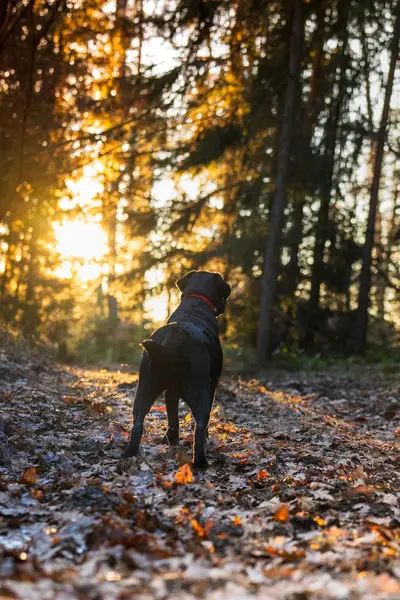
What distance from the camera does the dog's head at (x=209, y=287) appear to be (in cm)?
672

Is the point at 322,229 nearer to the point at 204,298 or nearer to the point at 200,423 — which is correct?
the point at 204,298

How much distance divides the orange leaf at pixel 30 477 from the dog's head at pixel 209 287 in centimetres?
267

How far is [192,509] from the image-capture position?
4.46 metres

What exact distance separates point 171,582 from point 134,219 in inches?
595

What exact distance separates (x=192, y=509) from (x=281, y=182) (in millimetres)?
13141

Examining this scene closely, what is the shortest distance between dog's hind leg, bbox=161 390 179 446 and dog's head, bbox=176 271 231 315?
1.15m

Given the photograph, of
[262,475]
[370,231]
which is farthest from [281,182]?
[262,475]

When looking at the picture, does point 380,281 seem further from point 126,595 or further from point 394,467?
point 126,595

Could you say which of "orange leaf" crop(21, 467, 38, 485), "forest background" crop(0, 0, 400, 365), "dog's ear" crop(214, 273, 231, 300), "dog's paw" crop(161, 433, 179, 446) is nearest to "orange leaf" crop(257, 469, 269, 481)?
"dog's paw" crop(161, 433, 179, 446)

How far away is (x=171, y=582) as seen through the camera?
3109 mm

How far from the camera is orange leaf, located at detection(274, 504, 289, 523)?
423 centimetres

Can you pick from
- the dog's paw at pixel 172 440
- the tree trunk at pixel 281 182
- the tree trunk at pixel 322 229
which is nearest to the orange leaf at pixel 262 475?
the dog's paw at pixel 172 440

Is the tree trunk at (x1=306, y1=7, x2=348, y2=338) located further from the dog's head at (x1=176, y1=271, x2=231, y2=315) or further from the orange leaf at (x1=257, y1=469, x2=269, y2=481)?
the orange leaf at (x1=257, y1=469, x2=269, y2=481)

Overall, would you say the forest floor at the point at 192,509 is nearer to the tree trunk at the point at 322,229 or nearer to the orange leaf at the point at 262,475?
the orange leaf at the point at 262,475
